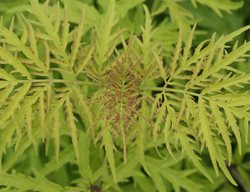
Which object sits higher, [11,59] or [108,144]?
[11,59]

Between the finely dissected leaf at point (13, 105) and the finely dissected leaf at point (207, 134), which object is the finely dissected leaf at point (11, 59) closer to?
the finely dissected leaf at point (13, 105)

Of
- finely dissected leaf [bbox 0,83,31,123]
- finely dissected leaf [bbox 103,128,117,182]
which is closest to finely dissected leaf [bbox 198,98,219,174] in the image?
finely dissected leaf [bbox 103,128,117,182]

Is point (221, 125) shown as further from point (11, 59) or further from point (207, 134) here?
point (11, 59)

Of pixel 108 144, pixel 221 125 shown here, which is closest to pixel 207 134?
pixel 221 125

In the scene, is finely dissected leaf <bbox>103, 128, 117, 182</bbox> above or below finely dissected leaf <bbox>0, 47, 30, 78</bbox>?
below

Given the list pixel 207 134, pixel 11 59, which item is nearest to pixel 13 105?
pixel 11 59

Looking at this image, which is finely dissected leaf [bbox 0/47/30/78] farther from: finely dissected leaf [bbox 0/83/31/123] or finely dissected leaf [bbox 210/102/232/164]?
finely dissected leaf [bbox 210/102/232/164]

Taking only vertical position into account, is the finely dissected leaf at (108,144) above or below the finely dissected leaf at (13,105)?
below

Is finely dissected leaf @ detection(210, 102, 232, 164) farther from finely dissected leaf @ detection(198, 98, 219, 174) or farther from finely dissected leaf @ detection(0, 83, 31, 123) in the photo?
finely dissected leaf @ detection(0, 83, 31, 123)

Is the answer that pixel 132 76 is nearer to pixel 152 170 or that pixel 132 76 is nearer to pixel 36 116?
pixel 36 116

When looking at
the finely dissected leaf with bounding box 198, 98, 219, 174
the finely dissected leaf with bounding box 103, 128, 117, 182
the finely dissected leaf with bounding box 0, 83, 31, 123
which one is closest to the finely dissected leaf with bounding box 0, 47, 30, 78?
the finely dissected leaf with bounding box 0, 83, 31, 123

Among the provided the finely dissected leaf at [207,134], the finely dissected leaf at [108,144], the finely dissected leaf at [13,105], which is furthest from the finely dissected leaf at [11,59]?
the finely dissected leaf at [207,134]

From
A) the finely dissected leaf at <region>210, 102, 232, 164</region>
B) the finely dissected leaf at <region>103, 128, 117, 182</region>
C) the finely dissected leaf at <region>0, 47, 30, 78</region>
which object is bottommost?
the finely dissected leaf at <region>103, 128, 117, 182</region>
